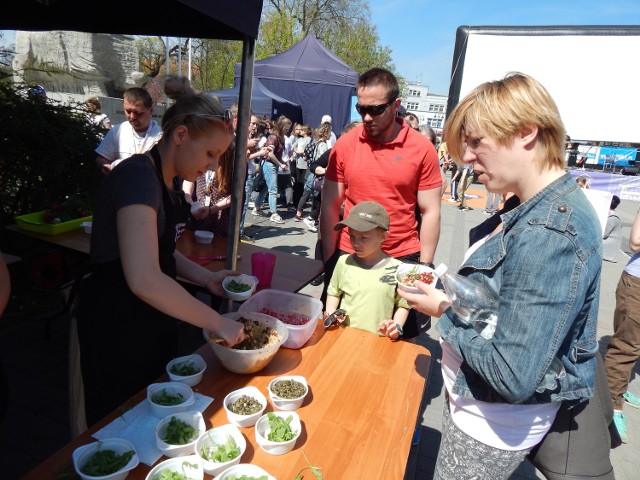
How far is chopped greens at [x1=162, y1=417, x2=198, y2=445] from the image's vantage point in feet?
3.91

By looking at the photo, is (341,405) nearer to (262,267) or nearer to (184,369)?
(184,369)

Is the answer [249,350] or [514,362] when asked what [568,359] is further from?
[249,350]

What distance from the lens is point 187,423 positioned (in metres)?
1.27

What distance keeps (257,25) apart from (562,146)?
1309mm

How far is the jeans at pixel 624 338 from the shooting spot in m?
2.92

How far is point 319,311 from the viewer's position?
203cm

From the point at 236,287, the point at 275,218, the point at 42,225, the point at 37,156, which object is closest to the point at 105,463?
the point at 236,287

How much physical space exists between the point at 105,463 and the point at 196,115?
1151 millimetres

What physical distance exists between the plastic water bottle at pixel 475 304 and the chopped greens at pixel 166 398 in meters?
0.97

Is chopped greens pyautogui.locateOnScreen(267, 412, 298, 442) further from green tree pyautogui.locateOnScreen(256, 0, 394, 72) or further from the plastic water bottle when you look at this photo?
green tree pyautogui.locateOnScreen(256, 0, 394, 72)

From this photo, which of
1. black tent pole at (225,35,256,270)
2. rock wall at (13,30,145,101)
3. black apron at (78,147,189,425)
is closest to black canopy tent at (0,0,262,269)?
black tent pole at (225,35,256,270)

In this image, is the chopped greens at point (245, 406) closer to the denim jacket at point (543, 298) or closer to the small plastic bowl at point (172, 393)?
the small plastic bowl at point (172, 393)

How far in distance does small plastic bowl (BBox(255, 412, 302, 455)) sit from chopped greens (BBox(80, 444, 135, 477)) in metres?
0.36

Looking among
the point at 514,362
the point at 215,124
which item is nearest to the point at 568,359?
the point at 514,362
